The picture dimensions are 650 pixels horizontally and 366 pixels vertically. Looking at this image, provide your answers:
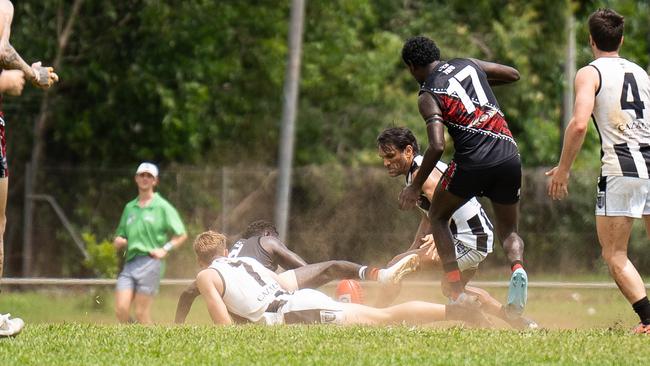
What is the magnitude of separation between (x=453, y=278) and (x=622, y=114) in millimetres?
1935

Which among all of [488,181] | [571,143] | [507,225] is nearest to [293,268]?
[507,225]

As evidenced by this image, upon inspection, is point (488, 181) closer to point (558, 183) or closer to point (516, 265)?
point (516, 265)

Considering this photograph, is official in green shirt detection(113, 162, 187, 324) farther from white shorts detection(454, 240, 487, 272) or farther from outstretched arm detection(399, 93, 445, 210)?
outstretched arm detection(399, 93, 445, 210)

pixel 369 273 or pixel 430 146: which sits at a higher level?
pixel 430 146

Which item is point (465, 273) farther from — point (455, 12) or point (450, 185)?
point (455, 12)

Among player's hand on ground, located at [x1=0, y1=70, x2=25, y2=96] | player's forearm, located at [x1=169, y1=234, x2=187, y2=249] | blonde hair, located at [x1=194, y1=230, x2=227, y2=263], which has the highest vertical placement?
player's hand on ground, located at [x1=0, y1=70, x2=25, y2=96]

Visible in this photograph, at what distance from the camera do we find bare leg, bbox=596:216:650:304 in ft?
27.8

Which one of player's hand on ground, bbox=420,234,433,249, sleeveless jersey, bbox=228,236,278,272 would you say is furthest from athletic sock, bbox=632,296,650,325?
sleeveless jersey, bbox=228,236,278,272

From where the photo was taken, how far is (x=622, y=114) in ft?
28.0

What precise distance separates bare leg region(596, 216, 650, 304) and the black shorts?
1.02m

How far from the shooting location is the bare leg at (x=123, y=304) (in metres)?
13.4

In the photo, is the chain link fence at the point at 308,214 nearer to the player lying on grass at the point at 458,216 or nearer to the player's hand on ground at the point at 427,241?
the player's hand on ground at the point at 427,241

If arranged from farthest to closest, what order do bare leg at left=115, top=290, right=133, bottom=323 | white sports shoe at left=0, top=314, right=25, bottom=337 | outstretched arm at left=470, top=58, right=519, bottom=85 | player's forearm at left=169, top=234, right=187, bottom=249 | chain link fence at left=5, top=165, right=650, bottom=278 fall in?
chain link fence at left=5, top=165, right=650, bottom=278 < player's forearm at left=169, top=234, right=187, bottom=249 < bare leg at left=115, top=290, right=133, bottom=323 < outstretched arm at left=470, top=58, right=519, bottom=85 < white sports shoe at left=0, top=314, right=25, bottom=337

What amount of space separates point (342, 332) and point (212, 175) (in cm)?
1180
